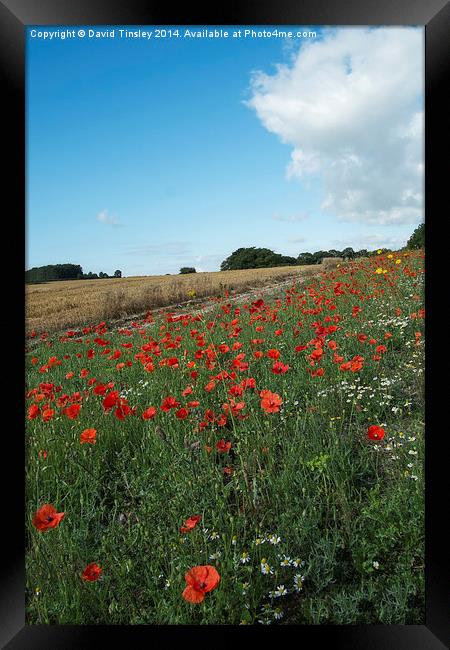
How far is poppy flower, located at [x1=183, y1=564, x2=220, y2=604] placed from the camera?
4.12 feet

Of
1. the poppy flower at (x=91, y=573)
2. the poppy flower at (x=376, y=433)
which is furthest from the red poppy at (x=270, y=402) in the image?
the poppy flower at (x=91, y=573)

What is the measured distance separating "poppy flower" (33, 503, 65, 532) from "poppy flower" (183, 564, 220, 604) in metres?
0.43

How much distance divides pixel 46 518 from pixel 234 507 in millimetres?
774

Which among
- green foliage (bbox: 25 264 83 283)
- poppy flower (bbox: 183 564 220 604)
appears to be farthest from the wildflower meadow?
green foliage (bbox: 25 264 83 283)

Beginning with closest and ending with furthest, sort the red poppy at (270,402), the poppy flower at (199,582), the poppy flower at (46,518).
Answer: the poppy flower at (199,582) → the poppy flower at (46,518) → the red poppy at (270,402)

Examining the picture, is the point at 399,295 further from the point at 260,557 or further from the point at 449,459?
the point at 260,557

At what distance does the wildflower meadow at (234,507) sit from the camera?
60.2 inches

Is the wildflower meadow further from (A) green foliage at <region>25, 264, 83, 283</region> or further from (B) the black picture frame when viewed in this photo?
(A) green foliage at <region>25, 264, 83, 283</region>

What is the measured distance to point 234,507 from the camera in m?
1.87

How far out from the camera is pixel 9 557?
168 centimetres

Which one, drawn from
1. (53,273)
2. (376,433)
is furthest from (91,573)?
(53,273)
